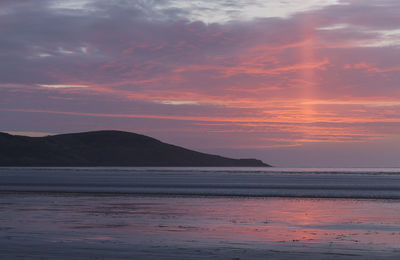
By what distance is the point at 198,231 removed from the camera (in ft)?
73.8

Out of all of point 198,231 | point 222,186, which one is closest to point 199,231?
point 198,231

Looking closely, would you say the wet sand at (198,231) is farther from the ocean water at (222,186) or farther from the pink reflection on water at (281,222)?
the ocean water at (222,186)

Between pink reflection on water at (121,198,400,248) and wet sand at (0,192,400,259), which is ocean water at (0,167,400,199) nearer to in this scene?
pink reflection on water at (121,198,400,248)

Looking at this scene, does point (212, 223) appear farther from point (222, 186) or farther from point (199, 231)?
point (222, 186)

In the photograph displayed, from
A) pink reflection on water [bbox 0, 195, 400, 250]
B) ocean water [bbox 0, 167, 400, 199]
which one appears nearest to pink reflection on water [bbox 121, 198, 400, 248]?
pink reflection on water [bbox 0, 195, 400, 250]

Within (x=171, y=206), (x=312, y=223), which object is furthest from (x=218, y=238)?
(x=171, y=206)

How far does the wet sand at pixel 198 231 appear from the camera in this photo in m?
17.5

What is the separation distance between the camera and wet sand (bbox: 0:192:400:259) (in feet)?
57.3

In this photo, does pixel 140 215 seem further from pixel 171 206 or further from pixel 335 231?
pixel 335 231

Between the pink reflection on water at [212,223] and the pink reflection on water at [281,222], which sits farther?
the pink reflection on water at [281,222]

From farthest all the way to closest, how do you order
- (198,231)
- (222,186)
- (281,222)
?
(222,186), (281,222), (198,231)

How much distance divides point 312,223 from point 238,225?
3496 mm

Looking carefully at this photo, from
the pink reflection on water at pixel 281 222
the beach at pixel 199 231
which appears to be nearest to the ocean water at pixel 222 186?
the pink reflection on water at pixel 281 222

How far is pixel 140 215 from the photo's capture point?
28969 mm
